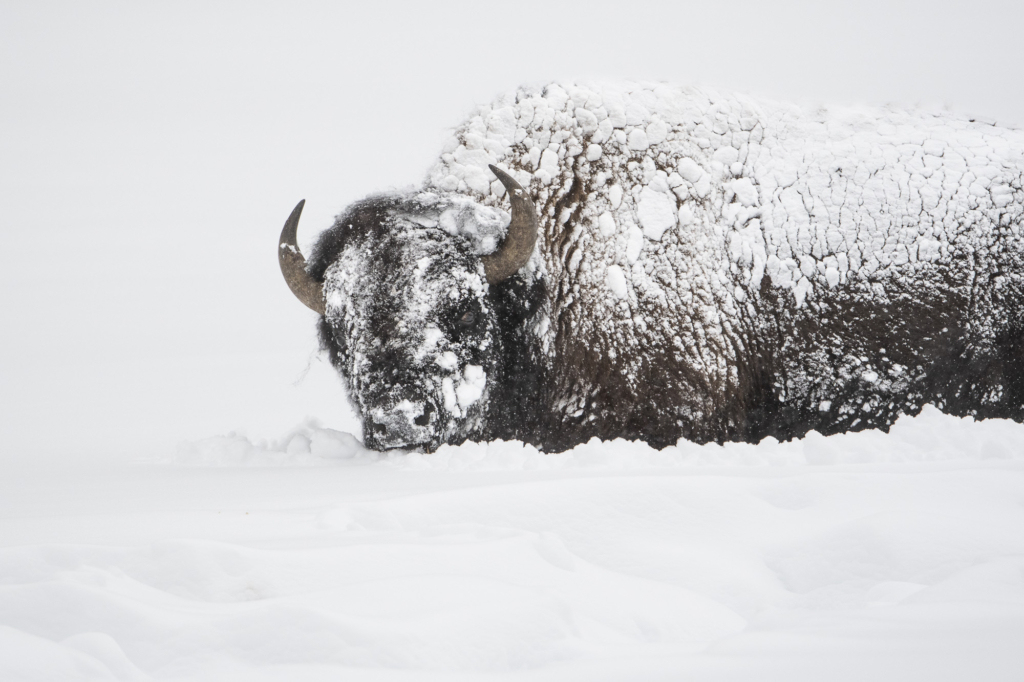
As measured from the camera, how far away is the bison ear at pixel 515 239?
405 centimetres

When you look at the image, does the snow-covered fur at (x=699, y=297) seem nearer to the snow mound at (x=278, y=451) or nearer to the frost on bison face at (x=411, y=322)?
the frost on bison face at (x=411, y=322)

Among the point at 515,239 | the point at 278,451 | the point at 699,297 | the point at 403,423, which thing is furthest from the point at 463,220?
the point at 278,451

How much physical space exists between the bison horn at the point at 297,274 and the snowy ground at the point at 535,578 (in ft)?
5.28

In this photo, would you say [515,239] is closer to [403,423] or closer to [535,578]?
[403,423]

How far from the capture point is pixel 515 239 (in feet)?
13.5

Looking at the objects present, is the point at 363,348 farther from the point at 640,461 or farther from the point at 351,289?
the point at 640,461

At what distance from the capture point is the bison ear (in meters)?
4.05

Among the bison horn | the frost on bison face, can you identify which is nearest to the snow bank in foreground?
the frost on bison face

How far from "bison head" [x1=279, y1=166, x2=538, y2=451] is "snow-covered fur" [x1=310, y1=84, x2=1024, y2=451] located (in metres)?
0.01

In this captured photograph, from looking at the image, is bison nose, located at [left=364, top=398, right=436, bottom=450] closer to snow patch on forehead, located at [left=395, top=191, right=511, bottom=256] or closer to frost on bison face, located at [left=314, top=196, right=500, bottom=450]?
frost on bison face, located at [left=314, top=196, right=500, bottom=450]

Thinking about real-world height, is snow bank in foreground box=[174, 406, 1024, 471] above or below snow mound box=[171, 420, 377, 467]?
above

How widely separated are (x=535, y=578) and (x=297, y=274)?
122 inches

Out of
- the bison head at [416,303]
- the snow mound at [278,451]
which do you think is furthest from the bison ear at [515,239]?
the snow mound at [278,451]

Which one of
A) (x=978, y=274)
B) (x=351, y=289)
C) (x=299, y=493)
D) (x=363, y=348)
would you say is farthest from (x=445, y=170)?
(x=978, y=274)
